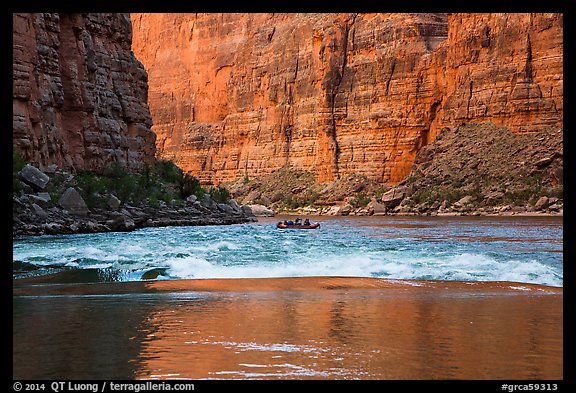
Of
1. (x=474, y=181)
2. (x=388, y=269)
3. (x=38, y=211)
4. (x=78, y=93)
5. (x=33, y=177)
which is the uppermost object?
(x=78, y=93)

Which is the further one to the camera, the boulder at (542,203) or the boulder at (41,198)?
the boulder at (542,203)

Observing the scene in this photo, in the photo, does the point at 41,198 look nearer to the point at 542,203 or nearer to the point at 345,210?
the point at 542,203

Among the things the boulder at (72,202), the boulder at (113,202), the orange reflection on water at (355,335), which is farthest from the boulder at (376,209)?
the orange reflection on water at (355,335)

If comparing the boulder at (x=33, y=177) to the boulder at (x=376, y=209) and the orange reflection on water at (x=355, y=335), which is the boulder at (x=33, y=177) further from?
the boulder at (x=376, y=209)

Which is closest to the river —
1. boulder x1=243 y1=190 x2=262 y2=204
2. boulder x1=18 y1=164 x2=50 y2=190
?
boulder x1=18 y1=164 x2=50 y2=190

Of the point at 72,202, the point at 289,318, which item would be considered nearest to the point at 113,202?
the point at 72,202

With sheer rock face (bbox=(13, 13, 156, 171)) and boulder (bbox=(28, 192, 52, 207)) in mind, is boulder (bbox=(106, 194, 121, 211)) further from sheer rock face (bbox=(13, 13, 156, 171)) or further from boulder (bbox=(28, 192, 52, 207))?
boulder (bbox=(28, 192, 52, 207))
